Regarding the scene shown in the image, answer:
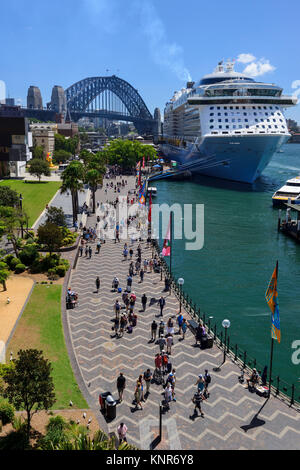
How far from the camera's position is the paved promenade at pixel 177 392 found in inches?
664

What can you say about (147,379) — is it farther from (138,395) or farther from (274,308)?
(274,308)

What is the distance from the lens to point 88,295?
105ft

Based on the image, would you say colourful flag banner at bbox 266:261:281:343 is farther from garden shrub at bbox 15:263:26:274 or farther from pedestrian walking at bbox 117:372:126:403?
garden shrub at bbox 15:263:26:274

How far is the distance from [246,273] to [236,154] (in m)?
55.4

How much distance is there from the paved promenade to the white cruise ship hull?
64.3 m

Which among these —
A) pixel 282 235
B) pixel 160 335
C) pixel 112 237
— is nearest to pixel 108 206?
pixel 112 237

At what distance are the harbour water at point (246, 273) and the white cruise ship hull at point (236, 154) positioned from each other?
46.4 ft

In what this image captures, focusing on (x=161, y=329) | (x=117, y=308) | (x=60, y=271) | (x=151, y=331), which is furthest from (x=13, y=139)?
(x=161, y=329)

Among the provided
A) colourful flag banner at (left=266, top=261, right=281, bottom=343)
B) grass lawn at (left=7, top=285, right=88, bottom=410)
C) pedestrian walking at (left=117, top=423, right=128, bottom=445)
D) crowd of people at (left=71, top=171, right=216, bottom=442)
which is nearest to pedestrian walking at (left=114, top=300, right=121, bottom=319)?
crowd of people at (left=71, top=171, right=216, bottom=442)

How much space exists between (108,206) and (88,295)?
37596 mm

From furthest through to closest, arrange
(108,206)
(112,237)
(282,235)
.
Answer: (108,206) < (282,235) < (112,237)

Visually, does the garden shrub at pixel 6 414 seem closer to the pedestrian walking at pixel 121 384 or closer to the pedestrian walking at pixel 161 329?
the pedestrian walking at pixel 121 384

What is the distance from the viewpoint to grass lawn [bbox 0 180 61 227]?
6072cm
